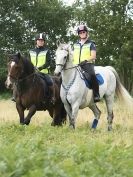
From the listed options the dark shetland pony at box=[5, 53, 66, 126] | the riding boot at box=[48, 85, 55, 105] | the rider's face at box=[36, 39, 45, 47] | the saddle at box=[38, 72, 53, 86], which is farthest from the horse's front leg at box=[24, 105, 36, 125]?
the rider's face at box=[36, 39, 45, 47]

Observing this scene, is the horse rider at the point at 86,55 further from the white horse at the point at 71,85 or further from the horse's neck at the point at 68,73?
the horse's neck at the point at 68,73

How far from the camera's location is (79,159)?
289 inches

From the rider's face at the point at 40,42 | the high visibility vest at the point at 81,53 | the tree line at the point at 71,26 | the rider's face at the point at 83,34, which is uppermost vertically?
the rider's face at the point at 83,34

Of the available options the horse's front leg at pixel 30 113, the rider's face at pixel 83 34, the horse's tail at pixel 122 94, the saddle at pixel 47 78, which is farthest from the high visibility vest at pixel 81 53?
the horse's tail at pixel 122 94

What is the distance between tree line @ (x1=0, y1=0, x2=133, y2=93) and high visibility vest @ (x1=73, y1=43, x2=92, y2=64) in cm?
2409

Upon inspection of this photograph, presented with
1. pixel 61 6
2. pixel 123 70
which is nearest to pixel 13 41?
pixel 61 6

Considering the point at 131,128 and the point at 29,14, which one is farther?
the point at 29,14

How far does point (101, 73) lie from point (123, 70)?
27034 mm

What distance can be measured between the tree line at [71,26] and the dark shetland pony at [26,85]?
2413cm

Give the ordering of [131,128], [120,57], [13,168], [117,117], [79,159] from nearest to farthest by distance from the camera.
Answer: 1. [13,168]
2. [79,159]
3. [131,128]
4. [117,117]
5. [120,57]

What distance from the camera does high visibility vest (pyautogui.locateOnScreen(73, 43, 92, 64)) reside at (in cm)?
1371

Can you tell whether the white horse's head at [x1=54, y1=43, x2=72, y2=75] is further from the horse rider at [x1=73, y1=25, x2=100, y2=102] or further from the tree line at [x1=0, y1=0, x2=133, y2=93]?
the tree line at [x1=0, y1=0, x2=133, y2=93]

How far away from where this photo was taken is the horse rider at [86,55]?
1355 centimetres

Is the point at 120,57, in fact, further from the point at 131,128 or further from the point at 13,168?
the point at 13,168
